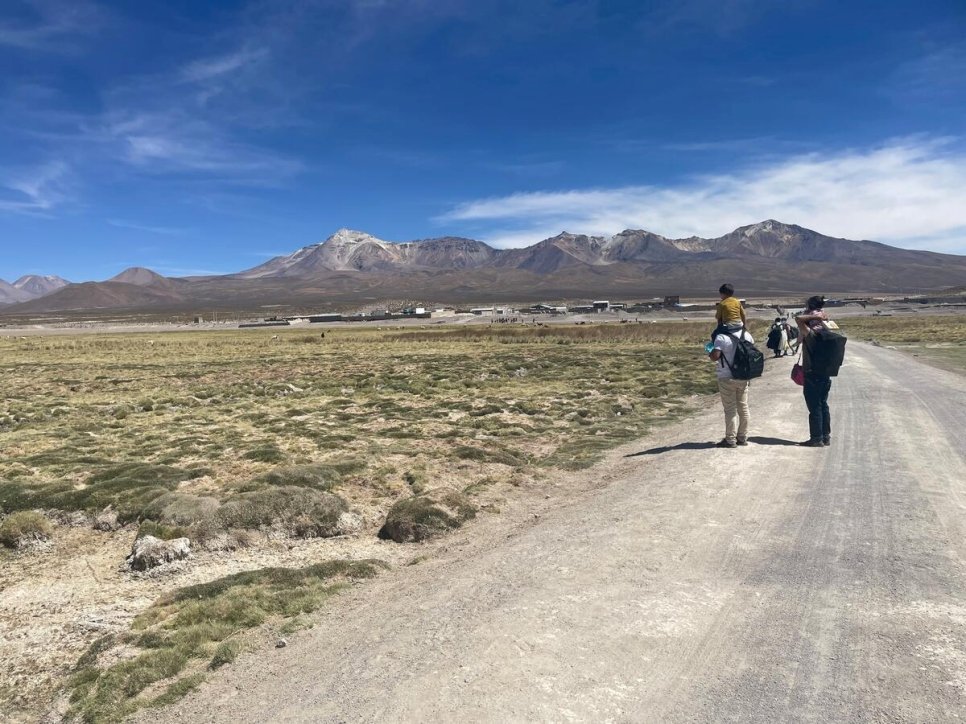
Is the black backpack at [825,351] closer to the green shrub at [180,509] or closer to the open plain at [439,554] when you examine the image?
the open plain at [439,554]

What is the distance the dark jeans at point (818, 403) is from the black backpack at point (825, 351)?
0.14m

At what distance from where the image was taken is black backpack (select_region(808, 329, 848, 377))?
33.2 ft

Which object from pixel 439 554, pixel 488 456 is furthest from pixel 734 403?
pixel 439 554

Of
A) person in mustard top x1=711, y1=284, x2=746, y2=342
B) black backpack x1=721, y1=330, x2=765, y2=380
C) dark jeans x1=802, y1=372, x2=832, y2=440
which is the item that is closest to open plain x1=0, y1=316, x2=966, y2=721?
dark jeans x1=802, y1=372, x2=832, y2=440

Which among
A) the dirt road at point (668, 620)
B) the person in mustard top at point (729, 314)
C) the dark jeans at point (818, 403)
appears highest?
the person in mustard top at point (729, 314)

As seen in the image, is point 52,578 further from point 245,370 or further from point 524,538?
point 245,370

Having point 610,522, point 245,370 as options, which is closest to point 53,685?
point 610,522

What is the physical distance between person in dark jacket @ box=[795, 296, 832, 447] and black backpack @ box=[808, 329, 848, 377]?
0.04 meters

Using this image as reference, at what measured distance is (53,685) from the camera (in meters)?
5.27

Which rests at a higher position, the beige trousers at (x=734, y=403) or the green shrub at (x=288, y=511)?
the beige trousers at (x=734, y=403)

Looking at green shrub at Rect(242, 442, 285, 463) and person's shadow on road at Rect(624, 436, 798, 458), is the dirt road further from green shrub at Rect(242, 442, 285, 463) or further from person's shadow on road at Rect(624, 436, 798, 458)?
green shrub at Rect(242, 442, 285, 463)

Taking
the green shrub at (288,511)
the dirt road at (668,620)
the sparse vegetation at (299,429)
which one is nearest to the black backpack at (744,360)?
the dirt road at (668,620)

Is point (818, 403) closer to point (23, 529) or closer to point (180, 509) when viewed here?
point (180, 509)

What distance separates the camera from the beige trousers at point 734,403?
10.3m
